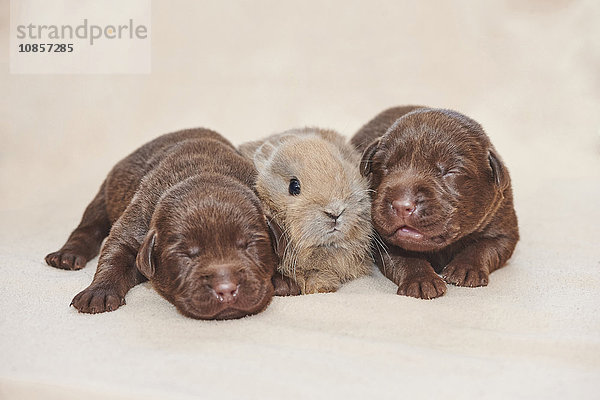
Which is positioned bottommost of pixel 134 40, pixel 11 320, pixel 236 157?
pixel 11 320

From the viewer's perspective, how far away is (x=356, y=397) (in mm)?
3443

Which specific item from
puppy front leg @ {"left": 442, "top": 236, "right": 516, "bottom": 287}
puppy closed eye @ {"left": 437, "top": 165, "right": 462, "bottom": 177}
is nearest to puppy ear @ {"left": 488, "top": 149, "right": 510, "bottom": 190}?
puppy closed eye @ {"left": 437, "top": 165, "right": 462, "bottom": 177}

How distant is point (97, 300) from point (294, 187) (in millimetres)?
1427

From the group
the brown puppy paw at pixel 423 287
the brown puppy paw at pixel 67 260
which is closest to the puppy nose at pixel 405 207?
the brown puppy paw at pixel 423 287

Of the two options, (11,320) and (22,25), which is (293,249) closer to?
(11,320)

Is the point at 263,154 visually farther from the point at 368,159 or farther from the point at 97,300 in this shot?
the point at 97,300

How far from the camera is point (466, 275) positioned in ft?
16.4

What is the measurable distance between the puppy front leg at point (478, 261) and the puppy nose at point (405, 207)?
2.10 ft

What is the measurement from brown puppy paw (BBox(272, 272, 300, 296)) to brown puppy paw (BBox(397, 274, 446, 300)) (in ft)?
2.18

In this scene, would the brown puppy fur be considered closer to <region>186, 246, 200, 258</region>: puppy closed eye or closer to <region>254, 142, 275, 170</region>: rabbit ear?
<region>186, 246, 200, 258</region>: puppy closed eye

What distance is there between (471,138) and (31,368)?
3.01 metres

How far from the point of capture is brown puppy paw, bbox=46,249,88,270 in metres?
5.52

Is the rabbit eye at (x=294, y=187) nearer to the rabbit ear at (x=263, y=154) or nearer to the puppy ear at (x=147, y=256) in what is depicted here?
the rabbit ear at (x=263, y=154)

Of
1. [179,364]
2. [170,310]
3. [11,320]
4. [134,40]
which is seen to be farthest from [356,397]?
[134,40]
